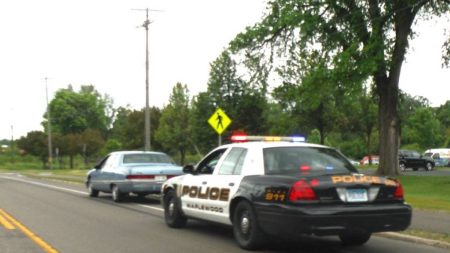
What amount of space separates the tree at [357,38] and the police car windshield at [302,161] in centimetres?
1662

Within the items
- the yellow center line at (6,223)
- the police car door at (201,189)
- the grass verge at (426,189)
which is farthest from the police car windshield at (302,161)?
the grass verge at (426,189)

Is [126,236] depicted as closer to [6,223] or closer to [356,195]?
[6,223]

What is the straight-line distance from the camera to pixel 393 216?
28.0ft

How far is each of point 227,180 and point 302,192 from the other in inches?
71.8

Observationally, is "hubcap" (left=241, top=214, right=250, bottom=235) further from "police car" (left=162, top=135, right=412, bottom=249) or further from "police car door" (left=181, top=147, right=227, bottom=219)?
"police car door" (left=181, top=147, right=227, bottom=219)

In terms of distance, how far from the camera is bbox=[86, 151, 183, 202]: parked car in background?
17625mm

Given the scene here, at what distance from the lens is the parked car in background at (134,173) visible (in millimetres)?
17625

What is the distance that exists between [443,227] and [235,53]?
20.5 metres

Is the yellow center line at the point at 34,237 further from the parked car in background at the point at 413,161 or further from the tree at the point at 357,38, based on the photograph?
the parked car in background at the point at 413,161

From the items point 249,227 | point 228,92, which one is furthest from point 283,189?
point 228,92

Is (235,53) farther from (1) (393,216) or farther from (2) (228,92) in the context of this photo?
(2) (228,92)

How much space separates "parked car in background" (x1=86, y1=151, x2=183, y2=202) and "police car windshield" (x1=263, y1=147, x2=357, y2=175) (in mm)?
8754

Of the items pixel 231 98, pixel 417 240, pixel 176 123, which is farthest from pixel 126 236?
pixel 176 123

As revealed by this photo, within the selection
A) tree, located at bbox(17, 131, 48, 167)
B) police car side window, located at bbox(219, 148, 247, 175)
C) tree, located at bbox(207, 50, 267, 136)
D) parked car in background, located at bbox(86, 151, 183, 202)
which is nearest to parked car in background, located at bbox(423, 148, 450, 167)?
tree, located at bbox(207, 50, 267, 136)
